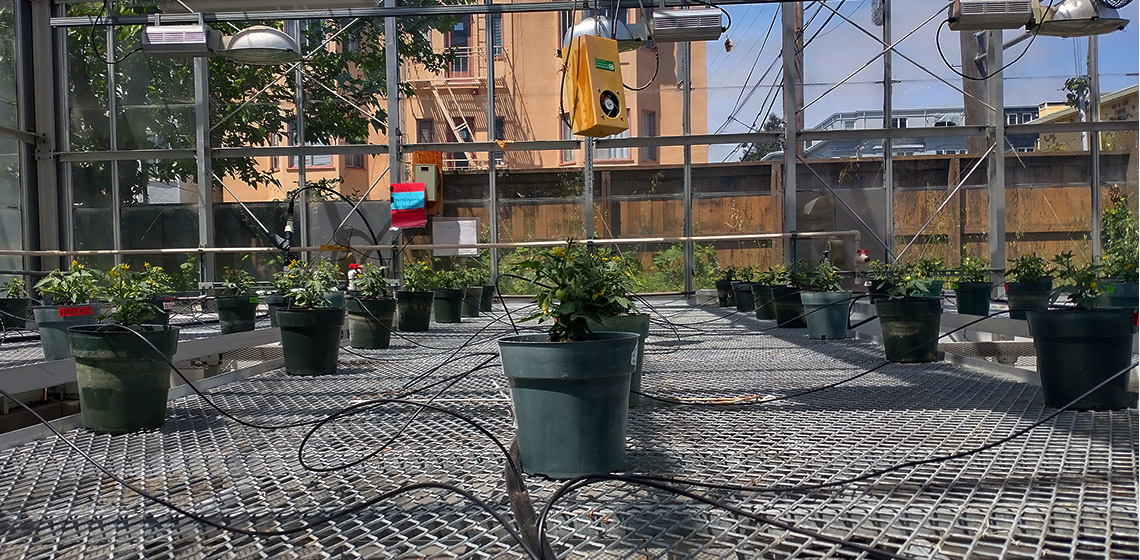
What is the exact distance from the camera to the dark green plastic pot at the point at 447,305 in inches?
329

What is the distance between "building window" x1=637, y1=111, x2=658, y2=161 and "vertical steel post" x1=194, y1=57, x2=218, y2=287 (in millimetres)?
5617

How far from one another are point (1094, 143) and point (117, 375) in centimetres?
1178

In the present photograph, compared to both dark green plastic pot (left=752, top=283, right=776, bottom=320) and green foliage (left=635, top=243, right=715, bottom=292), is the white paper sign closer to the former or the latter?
green foliage (left=635, top=243, right=715, bottom=292)

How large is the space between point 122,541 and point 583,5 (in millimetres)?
6140

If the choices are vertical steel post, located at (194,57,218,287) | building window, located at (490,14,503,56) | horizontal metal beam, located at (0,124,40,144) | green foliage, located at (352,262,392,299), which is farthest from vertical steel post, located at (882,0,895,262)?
horizontal metal beam, located at (0,124,40,144)

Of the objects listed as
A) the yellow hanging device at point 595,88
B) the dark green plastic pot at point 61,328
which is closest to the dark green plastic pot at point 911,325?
the yellow hanging device at point 595,88

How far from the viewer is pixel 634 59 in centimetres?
1374

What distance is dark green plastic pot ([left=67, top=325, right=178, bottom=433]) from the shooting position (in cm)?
312

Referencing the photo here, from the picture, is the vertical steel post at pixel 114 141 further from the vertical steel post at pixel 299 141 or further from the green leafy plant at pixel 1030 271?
the green leafy plant at pixel 1030 271

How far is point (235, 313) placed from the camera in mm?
6918

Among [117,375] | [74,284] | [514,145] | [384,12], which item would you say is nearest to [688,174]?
[514,145]

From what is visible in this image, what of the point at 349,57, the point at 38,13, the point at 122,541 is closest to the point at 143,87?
the point at 38,13

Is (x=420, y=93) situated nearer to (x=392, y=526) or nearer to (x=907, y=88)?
(x=907, y=88)

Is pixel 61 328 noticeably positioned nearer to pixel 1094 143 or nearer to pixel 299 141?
pixel 299 141
